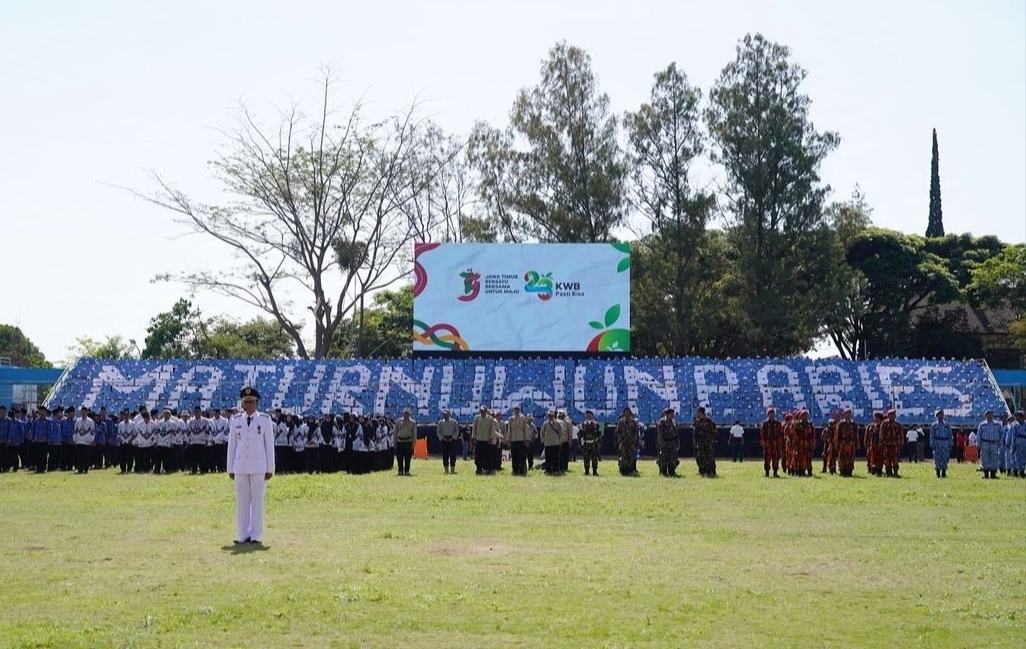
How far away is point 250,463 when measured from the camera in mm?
15625

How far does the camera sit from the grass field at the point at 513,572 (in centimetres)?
989

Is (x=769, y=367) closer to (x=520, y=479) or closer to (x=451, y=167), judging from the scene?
(x=520, y=479)

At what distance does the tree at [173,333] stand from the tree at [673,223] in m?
35.9

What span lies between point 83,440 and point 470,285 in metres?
16.0

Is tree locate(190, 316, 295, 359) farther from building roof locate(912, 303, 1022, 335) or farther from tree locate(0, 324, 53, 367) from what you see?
building roof locate(912, 303, 1022, 335)

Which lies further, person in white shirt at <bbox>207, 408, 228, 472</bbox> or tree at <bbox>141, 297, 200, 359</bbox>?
tree at <bbox>141, 297, 200, 359</bbox>

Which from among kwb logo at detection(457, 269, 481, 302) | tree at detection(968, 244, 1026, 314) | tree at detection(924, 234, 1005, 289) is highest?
tree at detection(924, 234, 1005, 289)

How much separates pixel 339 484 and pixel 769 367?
80.1 ft

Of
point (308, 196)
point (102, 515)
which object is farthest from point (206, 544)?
point (308, 196)

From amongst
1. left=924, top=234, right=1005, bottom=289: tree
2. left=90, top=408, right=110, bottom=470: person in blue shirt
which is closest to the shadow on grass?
left=90, top=408, right=110, bottom=470: person in blue shirt

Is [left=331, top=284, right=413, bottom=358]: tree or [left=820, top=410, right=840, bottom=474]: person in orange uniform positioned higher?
[left=331, top=284, right=413, bottom=358]: tree

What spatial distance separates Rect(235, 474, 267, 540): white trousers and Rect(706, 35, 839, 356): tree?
42901 mm

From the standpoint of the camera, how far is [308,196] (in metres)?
59.3

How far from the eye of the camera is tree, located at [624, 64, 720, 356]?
5866 centimetres
